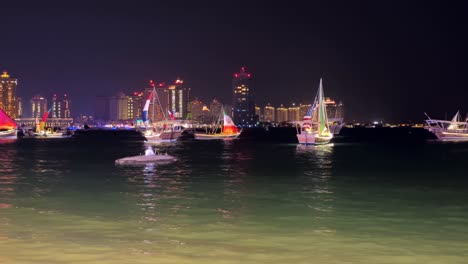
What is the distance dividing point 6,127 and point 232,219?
11746 centimetres

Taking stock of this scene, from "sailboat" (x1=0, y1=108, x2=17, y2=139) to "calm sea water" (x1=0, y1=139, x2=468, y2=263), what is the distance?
312ft

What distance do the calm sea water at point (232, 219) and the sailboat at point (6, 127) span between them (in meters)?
95.0

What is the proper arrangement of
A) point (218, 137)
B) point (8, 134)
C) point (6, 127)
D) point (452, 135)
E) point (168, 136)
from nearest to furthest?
point (168, 136) < point (452, 135) < point (6, 127) < point (8, 134) < point (218, 137)

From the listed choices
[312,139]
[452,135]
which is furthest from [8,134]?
[452,135]

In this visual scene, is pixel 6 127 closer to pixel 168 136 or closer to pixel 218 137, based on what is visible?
pixel 168 136

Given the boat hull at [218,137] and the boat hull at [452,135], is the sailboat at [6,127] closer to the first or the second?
the boat hull at [218,137]

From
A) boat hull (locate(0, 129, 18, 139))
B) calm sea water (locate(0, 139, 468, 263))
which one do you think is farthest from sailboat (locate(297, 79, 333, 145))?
boat hull (locate(0, 129, 18, 139))

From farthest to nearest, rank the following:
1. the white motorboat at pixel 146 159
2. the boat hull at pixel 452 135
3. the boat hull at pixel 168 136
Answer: the boat hull at pixel 452 135
the boat hull at pixel 168 136
the white motorboat at pixel 146 159

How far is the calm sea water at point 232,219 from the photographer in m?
14.6

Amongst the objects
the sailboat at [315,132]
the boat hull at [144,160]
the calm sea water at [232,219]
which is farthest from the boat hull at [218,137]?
the calm sea water at [232,219]

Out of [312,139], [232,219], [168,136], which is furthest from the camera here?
[168,136]

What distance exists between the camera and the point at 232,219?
2014 centimetres

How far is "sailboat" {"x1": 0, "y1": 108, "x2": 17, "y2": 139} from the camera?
126062mm

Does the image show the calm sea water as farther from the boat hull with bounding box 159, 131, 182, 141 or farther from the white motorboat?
the boat hull with bounding box 159, 131, 182, 141
